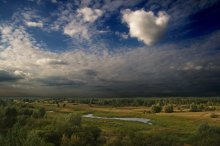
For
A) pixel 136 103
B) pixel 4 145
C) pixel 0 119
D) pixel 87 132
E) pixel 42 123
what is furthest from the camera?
pixel 136 103

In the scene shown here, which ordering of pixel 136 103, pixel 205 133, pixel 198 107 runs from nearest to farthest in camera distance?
pixel 205 133 < pixel 198 107 < pixel 136 103

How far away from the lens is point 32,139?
22703mm

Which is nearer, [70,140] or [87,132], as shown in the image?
[70,140]

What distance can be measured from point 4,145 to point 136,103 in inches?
7011

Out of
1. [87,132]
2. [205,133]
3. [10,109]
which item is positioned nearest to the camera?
[87,132]

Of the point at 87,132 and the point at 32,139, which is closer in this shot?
the point at 32,139

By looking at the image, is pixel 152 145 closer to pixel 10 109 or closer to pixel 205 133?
pixel 205 133

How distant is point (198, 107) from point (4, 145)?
118675 millimetres

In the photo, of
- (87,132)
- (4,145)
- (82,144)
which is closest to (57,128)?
(87,132)

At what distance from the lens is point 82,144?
25.5 meters

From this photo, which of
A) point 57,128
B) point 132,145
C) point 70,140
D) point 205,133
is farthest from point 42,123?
point 205,133

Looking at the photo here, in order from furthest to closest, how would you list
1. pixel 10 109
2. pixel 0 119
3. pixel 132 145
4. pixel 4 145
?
pixel 10 109
pixel 0 119
pixel 132 145
pixel 4 145

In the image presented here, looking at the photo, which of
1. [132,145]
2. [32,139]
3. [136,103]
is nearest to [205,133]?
[132,145]

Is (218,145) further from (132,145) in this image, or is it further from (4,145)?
(4,145)
